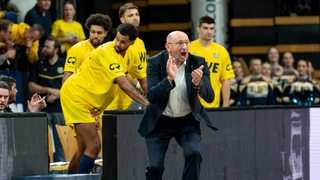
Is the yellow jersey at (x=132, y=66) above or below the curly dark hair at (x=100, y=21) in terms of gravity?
below

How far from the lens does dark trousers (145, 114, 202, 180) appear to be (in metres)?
12.6

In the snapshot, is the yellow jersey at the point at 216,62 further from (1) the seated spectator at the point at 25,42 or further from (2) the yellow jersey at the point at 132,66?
(1) the seated spectator at the point at 25,42

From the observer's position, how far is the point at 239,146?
49.5ft

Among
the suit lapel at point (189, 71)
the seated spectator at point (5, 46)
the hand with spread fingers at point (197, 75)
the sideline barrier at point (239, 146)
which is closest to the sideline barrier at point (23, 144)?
the sideline barrier at point (239, 146)

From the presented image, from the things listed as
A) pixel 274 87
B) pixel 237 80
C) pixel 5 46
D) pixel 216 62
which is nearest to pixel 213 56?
pixel 216 62

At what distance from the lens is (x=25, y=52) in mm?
Result: 18406

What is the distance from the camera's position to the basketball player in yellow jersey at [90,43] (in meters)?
14.9

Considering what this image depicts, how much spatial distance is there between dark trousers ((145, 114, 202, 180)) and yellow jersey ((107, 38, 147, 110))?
6.27 ft

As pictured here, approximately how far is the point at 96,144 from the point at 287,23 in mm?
10930

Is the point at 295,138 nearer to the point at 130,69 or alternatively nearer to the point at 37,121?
the point at 130,69

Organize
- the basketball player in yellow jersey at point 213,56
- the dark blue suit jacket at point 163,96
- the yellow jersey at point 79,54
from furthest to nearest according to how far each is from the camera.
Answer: the basketball player in yellow jersey at point 213,56
the yellow jersey at point 79,54
the dark blue suit jacket at point 163,96

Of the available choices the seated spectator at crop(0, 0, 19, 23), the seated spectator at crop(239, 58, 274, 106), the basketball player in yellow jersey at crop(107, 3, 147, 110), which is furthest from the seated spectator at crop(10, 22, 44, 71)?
the seated spectator at crop(239, 58, 274, 106)

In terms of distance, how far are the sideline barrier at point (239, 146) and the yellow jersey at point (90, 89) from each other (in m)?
0.95

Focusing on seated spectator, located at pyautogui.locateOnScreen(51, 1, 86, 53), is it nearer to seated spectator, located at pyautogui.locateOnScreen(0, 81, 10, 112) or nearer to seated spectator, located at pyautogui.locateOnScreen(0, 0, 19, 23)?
seated spectator, located at pyautogui.locateOnScreen(0, 0, 19, 23)
